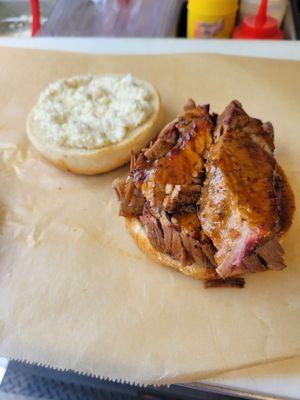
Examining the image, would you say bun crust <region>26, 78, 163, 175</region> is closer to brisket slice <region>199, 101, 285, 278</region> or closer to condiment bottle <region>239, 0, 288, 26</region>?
brisket slice <region>199, 101, 285, 278</region>

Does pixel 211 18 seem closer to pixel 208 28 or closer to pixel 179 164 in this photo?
pixel 208 28

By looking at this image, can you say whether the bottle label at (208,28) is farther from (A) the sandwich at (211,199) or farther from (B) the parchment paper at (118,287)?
(A) the sandwich at (211,199)

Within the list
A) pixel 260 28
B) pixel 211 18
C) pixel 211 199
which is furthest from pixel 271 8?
pixel 211 199

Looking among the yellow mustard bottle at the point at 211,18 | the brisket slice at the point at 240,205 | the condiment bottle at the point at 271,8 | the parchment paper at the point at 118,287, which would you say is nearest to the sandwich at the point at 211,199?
the brisket slice at the point at 240,205

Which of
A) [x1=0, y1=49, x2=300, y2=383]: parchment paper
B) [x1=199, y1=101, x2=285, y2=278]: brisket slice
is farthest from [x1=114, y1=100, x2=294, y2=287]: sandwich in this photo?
[x1=0, y1=49, x2=300, y2=383]: parchment paper

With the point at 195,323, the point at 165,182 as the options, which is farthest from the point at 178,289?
the point at 165,182

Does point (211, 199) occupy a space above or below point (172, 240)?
above

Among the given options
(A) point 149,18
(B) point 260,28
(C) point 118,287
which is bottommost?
(C) point 118,287
